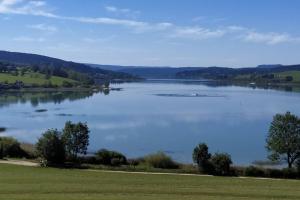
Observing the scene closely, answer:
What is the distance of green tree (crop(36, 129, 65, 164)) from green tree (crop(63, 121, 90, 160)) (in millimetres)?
2285

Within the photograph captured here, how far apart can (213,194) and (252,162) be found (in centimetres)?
2760

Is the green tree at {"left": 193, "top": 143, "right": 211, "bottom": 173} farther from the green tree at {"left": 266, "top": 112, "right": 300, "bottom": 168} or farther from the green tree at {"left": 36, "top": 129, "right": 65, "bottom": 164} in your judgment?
the green tree at {"left": 36, "top": 129, "right": 65, "bottom": 164}

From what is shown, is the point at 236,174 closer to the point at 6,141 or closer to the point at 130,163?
the point at 130,163

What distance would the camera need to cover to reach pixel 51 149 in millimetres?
40719

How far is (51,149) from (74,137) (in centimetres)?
425

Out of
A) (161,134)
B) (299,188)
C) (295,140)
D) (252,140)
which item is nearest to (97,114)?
(161,134)

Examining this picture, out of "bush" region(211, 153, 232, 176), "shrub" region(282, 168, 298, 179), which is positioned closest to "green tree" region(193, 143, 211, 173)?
"bush" region(211, 153, 232, 176)

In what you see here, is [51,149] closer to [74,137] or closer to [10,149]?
[74,137]

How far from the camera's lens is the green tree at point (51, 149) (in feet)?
134

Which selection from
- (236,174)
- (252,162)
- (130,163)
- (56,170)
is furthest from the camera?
(252,162)

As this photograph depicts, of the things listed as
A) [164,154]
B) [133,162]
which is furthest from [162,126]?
[133,162]

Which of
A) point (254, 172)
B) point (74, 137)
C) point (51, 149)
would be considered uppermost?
point (74, 137)

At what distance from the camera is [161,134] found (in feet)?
232

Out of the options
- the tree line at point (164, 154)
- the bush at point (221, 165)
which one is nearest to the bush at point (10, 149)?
the tree line at point (164, 154)
